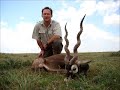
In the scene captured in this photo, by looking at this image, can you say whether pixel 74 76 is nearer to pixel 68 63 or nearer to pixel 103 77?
pixel 68 63

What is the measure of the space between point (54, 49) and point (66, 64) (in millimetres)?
2075

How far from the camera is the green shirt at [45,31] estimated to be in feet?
32.0

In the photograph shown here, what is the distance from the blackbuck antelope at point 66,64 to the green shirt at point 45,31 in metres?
0.92

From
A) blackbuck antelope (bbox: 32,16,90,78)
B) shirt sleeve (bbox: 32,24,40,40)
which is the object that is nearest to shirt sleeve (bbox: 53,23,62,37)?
shirt sleeve (bbox: 32,24,40,40)

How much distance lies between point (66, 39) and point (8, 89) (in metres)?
2.50

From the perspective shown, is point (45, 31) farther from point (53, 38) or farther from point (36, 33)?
point (53, 38)

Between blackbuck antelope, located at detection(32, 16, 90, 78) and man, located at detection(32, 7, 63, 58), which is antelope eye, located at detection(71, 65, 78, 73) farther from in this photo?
man, located at detection(32, 7, 63, 58)

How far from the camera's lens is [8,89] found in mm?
6395

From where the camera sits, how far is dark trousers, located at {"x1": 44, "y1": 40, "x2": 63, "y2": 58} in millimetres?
9745

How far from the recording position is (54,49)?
9.88 meters

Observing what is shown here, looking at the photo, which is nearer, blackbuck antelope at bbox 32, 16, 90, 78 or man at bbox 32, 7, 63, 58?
blackbuck antelope at bbox 32, 16, 90, 78

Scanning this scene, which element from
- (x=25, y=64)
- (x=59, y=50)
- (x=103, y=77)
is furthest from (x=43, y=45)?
(x=103, y=77)

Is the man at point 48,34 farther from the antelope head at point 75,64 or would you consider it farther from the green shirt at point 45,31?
the antelope head at point 75,64

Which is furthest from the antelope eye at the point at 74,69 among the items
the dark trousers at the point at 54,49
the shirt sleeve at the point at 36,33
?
the shirt sleeve at the point at 36,33
